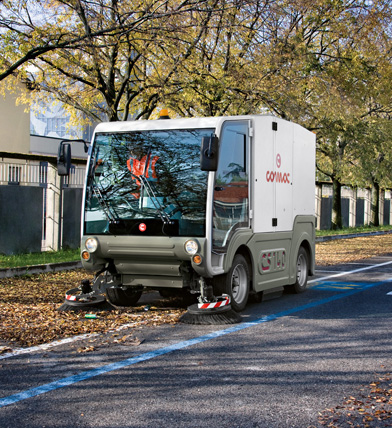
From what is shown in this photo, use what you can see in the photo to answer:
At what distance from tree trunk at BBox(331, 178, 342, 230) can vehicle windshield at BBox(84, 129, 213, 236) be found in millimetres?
25086

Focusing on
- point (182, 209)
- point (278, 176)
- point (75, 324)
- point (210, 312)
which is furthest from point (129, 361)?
point (278, 176)

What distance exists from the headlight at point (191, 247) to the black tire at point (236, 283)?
73cm

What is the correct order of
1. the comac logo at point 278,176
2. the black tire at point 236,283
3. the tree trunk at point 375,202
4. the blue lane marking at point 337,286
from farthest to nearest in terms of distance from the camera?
1. the tree trunk at point 375,202
2. the blue lane marking at point 337,286
3. the comac logo at point 278,176
4. the black tire at point 236,283

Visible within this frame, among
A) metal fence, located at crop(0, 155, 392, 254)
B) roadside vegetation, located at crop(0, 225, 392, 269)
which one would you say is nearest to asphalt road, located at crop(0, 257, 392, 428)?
roadside vegetation, located at crop(0, 225, 392, 269)

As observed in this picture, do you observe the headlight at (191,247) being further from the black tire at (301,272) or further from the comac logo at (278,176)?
the black tire at (301,272)

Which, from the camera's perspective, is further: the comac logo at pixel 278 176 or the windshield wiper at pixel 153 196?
the comac logo at pixel 278 176

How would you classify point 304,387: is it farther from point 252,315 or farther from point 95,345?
point 252,315

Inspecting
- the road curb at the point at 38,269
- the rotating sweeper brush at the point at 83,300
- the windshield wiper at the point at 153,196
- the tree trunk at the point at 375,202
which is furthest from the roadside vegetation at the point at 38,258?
the tree trunk at the point at 375,202

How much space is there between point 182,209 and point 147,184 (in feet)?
2.17

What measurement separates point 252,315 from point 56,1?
31.3 feet

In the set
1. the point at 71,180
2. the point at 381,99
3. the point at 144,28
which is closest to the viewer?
the point at 144,28

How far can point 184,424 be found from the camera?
15.4ft

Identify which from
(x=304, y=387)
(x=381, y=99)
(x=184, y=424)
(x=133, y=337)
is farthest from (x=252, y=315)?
(x=381, y=99)

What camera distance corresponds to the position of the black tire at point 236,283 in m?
9.14
